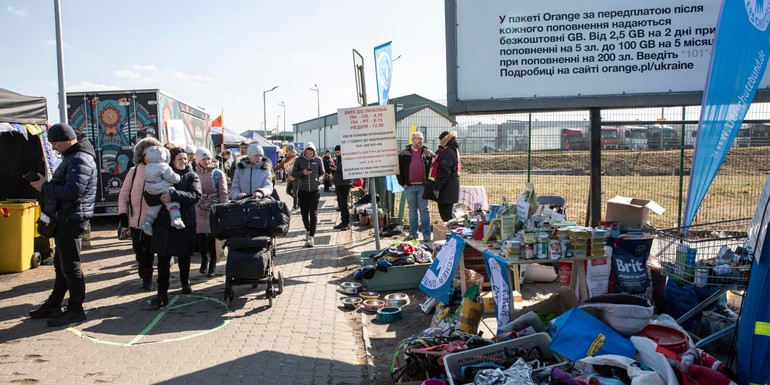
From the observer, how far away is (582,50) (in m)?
5.71

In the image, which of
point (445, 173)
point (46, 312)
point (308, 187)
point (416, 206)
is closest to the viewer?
point (46, 312)

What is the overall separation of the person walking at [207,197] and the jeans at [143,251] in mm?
878

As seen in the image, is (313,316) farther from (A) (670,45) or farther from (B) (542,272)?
(A) (670,45)

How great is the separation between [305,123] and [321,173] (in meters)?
68.3

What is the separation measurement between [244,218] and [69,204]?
1.77 metres

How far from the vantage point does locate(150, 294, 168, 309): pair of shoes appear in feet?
20.4

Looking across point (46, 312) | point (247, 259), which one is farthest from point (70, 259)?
point (247, 259)

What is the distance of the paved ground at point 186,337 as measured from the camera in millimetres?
4453

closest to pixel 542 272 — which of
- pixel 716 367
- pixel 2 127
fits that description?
pixel 716 367

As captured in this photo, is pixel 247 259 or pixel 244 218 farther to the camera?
pixel 244 218

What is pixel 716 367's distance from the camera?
325cm

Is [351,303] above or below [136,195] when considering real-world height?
below

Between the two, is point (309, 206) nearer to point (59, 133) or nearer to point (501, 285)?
point (59, 133)

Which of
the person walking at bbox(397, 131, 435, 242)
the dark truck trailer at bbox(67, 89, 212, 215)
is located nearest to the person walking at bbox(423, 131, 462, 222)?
the person walking at bbox(397, 131, 435, 242)
